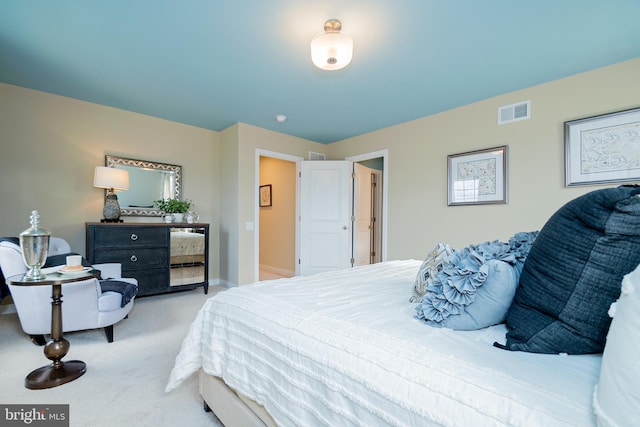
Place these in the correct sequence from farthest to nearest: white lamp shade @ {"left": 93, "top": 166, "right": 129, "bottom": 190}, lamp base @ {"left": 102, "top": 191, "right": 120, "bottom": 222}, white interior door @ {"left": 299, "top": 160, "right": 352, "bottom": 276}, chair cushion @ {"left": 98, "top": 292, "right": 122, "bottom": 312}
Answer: white interior door @ {"left": 299, "top": 160, "right": 352, "bottom": 276}
lamp base @ {"left": 102, "top": 191, "right": 120, "bottom": 222}
white lamp shade @ {"left": 93, "top": 166, "right": 129, "bottom": 190}
chair cushion @ {"left": 98, "top": 292, "right": 122, "bottom": 312}

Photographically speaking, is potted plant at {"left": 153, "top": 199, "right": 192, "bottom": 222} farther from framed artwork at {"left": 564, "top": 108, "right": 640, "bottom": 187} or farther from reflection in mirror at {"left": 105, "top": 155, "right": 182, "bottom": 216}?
framed artwork at {"left": 564, "top": 108, "right": 640, "bottom": 187}

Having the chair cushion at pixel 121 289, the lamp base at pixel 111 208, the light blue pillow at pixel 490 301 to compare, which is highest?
the lamp base at pixel 111 208

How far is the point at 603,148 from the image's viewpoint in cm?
260

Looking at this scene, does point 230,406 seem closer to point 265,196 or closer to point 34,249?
point 34,249

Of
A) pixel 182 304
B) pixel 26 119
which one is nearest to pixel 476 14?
pixel 182 304

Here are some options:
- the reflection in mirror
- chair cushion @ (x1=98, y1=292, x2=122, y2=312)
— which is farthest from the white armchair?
the reflection in mirror

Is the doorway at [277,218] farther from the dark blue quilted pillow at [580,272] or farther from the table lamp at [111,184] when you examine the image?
the dark blue quilted pillow at [580,272]

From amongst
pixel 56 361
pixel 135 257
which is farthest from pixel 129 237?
pixel 56 361

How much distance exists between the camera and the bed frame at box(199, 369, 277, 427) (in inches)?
44.1

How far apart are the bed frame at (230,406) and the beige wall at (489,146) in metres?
3.09

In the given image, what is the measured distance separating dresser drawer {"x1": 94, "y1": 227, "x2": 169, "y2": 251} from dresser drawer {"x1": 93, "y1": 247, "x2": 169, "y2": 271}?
0.19ft

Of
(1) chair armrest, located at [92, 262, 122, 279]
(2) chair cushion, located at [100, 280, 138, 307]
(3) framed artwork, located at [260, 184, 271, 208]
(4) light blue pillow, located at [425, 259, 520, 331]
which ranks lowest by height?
(2) chair cushion, located at [100, 280, 138, 307]

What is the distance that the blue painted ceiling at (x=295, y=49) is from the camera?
76.9 inches

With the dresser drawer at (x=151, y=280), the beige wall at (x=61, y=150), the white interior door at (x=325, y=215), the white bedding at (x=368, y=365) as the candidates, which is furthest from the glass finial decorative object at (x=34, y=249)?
the white interior door at (x=325, y=215)
